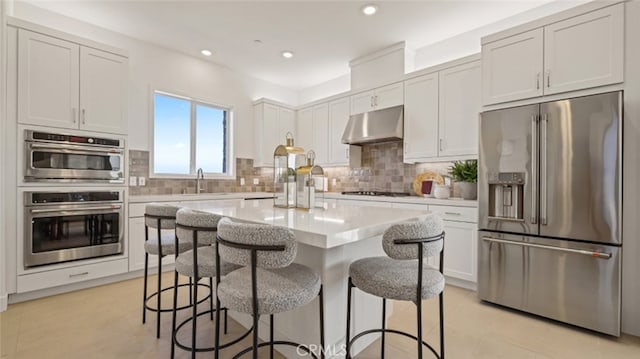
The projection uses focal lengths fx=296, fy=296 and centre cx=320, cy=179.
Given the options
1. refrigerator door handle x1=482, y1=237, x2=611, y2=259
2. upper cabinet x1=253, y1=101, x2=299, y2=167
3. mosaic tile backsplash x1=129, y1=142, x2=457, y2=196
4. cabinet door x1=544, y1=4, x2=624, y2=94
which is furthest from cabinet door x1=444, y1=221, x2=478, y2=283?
upper cabinet x1=253, y1=101, x2=299, y2=167

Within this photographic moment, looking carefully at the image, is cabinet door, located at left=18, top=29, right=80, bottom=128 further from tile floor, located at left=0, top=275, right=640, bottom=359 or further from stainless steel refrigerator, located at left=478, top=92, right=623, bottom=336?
stainless steel refrigerator, located at left=478, top=92, right=623, bottom=336

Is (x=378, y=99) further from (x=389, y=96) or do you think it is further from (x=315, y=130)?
(x=315, y=130)

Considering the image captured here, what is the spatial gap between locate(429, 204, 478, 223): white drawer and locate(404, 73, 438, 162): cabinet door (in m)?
0.71

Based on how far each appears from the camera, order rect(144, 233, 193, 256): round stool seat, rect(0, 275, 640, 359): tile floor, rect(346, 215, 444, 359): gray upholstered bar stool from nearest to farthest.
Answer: rect(346, 215, 444, 359): gray upholstered bar stool
rect(0, 275, 640, 359): tile floor
rect(144, 233, 193, 256): round stool seat

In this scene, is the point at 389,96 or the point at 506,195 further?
the point at 389,96

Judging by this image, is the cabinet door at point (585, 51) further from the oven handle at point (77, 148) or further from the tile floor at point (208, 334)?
the oven handle at point (77, 148)

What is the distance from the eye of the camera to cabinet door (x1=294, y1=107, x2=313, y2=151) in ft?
16.6

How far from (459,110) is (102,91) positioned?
386 centimetres

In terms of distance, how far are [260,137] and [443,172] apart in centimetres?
286

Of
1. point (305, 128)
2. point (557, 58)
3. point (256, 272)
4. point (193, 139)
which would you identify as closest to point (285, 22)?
point (305, 128)

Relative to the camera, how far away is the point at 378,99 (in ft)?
13.3

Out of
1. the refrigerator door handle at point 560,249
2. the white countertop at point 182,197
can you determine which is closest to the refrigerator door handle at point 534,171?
the refrigerator door handle at point 560,249

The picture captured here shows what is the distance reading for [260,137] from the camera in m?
4.91

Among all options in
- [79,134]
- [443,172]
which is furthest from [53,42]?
[443,172]
